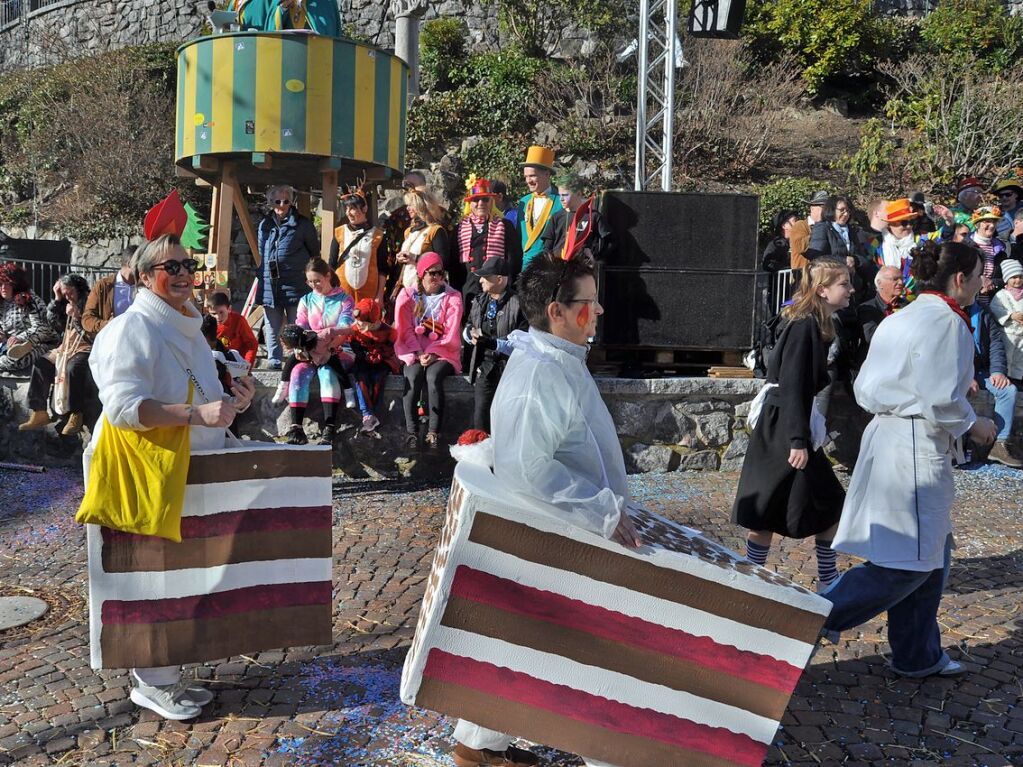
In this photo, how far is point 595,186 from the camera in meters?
19.9

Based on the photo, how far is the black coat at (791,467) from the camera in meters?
4.66

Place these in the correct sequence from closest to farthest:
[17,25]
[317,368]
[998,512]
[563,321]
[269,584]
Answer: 1. [563,321]
2. [269,584]
3. [998,512]
4. [317,368]
5. [17,25]

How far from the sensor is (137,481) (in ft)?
11.6

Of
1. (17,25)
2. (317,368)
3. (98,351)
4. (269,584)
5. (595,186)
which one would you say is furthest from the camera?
(17,25)

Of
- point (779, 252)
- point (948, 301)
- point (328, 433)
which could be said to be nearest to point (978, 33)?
point (779, 252)

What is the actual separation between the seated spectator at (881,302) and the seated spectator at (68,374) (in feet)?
20.9

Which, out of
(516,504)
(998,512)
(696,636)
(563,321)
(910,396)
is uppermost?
(563,321)

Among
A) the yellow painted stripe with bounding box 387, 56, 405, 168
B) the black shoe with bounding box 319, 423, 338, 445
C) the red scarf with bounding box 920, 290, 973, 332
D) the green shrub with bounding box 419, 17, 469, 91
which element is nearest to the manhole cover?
the black shoe with bounding box 319, 423, 338, 445

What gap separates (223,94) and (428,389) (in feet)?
11.1

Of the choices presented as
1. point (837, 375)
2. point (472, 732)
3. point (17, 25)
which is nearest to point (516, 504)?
point (472, 732)

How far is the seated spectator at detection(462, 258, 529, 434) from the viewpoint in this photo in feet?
24.0

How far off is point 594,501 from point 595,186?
1779cm

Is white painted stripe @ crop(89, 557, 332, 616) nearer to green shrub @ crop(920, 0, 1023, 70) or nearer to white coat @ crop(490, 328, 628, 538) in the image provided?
white coat @ crop(490, 328, 628, 538)

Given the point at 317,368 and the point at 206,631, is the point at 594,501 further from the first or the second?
the point at 317,368
